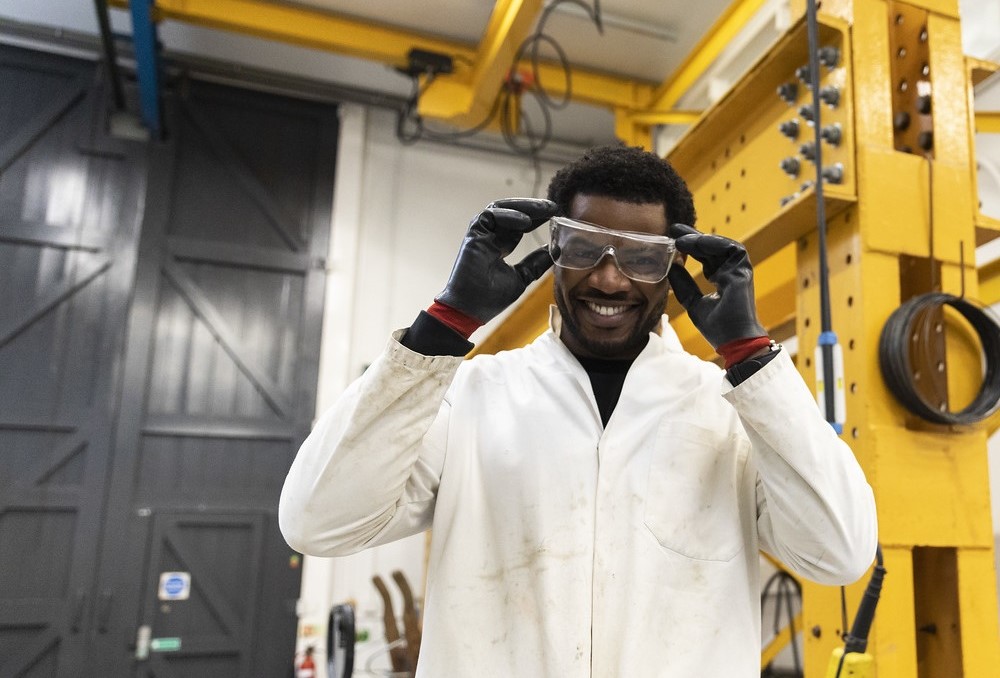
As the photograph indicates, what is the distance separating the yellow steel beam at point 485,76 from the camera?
3959 millimetres

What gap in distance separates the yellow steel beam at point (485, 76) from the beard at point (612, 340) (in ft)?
9.84

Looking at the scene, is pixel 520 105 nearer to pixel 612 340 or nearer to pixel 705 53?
pixel 705 53

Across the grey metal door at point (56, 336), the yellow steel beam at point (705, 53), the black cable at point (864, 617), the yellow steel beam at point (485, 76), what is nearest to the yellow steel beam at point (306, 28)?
the yellow steel beam at point (485, 76)

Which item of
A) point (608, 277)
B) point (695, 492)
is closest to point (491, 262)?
point (608, 277)

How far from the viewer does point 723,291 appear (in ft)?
3.57

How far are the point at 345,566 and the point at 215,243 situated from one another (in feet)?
7.84

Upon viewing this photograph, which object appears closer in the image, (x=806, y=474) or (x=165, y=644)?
(x=806, y=474)

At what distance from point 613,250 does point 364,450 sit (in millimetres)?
505

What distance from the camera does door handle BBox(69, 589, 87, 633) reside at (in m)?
4.34

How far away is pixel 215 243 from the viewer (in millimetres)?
5039

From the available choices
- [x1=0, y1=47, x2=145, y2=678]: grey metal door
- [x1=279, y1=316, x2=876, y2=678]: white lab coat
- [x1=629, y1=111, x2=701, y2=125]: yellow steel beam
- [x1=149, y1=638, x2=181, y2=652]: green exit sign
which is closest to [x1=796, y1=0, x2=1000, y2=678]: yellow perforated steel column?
[x1=279, y1=316, x2=876, y2=678]: white lab coat

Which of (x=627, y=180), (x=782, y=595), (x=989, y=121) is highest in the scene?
(x=989, y=121)

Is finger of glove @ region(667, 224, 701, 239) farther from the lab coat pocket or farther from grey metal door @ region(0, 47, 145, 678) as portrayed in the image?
grey metal door @ region(0, 47, 145, 678)

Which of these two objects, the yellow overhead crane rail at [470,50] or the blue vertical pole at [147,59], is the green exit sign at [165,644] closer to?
the blue vertical pole at [147,59]
